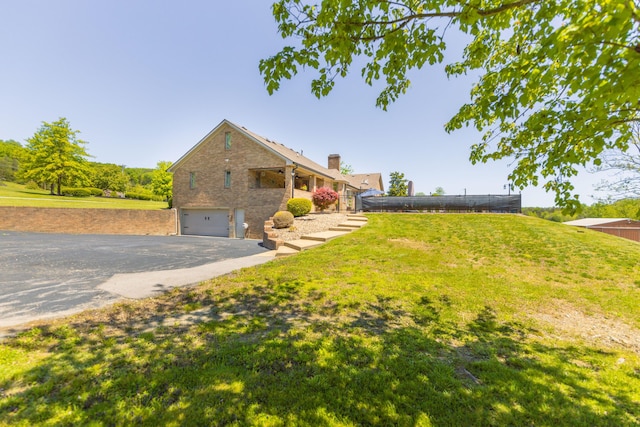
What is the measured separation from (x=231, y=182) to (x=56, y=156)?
107ft

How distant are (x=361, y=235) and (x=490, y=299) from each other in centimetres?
715

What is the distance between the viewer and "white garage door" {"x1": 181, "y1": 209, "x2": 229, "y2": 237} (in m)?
20.2

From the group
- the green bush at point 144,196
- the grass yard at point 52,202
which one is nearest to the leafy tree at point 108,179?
the green bush at point 144,196

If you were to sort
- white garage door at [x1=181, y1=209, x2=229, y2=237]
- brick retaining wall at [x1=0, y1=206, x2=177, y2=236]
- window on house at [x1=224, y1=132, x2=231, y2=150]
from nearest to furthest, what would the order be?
brick retaining wall at [x1=0, y1=206, x2=177, y2=236] → window on house at [x1=224, y1=132, x2=231, y2=150] → white garage door at [x1=181, y1=209, x2=229, y2=237]

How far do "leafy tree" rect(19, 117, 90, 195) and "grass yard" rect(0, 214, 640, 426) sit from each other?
43383mm

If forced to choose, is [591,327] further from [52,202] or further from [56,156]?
[56,156]

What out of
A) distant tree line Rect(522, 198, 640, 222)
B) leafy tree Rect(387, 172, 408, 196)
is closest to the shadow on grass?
distant tree line Rect(522, 198, 640, 222)

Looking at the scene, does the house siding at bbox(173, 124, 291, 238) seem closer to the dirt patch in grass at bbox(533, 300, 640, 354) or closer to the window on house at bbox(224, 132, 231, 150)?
the window on house at bbox(224, 132, 231, 150)

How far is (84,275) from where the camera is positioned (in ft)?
23.1

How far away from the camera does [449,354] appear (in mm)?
3504

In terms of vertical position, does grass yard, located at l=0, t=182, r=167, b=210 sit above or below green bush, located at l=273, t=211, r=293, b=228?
above

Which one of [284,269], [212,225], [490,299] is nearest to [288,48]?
[284,269]

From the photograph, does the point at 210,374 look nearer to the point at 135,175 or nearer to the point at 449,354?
the point at 449,354

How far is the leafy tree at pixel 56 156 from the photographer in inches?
1318
